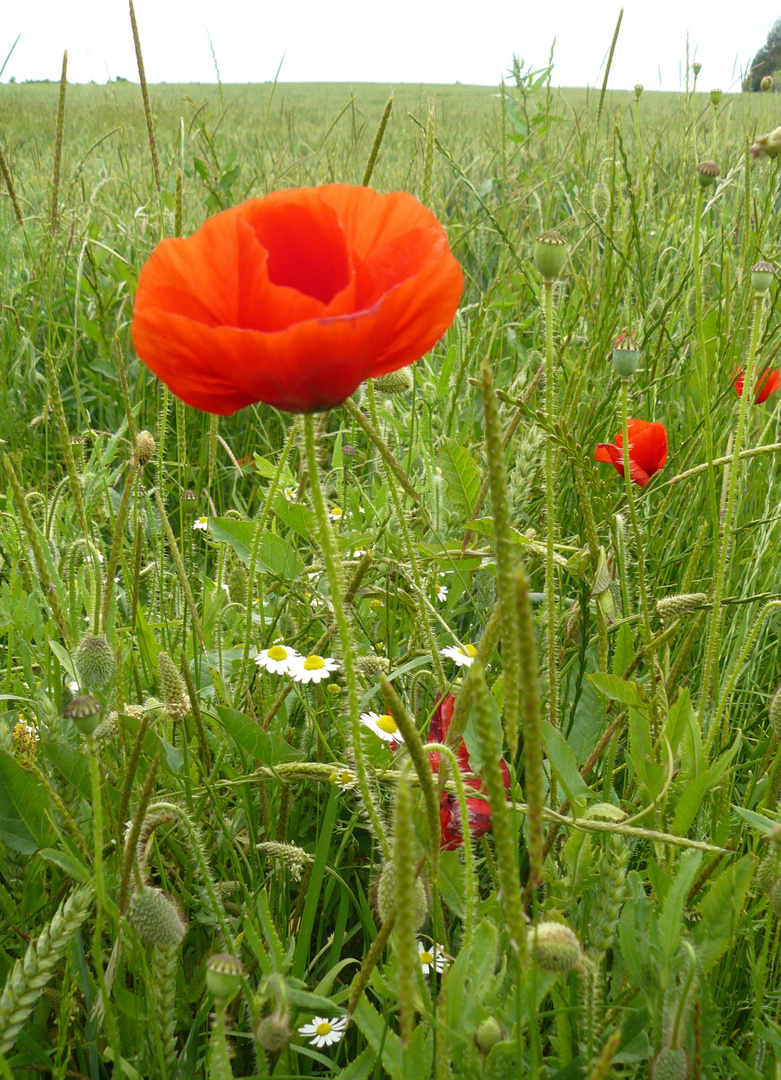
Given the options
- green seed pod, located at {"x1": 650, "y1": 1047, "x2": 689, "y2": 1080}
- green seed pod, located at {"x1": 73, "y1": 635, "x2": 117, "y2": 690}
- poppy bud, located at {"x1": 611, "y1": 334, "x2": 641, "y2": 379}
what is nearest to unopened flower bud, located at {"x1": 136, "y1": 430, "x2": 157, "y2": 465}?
green seed pod, located at {"x1": 73, "y1": 635, "x2": 117, "y2": 690}

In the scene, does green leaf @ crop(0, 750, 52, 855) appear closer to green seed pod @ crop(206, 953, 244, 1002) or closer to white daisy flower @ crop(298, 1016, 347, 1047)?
white daisy flower @ crop(298, 1016, 347, 1047)

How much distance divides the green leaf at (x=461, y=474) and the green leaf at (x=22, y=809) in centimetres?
78

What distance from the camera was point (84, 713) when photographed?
663mm

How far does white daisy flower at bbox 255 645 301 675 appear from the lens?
1.18 meters

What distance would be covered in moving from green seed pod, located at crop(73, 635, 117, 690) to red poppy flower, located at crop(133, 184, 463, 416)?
0.32 meters

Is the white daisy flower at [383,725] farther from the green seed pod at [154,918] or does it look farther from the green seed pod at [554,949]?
the green seed pod at [554,949]

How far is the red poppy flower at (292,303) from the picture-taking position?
0.67 metres

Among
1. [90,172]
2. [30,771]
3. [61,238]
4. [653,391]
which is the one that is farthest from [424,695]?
[90,172]

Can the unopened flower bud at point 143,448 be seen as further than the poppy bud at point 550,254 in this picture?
Yes

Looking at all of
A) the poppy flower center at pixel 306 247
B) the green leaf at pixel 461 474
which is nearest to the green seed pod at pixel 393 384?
the green leaf at pixel 461 474

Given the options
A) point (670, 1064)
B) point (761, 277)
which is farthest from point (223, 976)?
point (761, 277)

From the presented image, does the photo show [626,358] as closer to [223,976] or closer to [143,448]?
[143,448]

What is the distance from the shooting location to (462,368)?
182cm

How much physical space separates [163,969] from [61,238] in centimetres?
274
